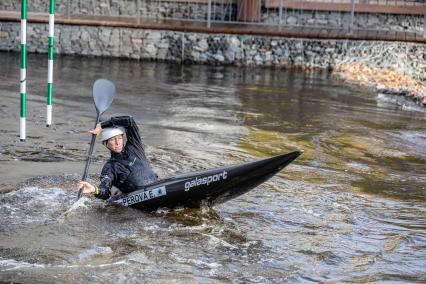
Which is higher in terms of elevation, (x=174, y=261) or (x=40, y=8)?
(x=40, y=8)

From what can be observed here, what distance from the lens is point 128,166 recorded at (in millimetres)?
7035

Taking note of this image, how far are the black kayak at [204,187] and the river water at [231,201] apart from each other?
13cm

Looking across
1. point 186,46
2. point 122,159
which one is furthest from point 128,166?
point 186,46

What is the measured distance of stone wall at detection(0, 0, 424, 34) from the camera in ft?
63.0

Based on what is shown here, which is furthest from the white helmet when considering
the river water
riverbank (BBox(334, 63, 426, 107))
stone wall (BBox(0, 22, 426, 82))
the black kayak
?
stone wall (BBox(0, 22, 426, 82))

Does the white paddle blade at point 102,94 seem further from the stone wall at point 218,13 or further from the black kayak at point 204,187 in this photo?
the stone wall at point 218,13

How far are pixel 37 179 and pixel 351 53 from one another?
1071 centimetres

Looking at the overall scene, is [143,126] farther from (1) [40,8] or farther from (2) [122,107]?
(1) [40,8]

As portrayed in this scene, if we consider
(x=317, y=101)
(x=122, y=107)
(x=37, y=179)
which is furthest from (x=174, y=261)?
(x=317, y=101)

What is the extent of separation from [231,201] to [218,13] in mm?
12484

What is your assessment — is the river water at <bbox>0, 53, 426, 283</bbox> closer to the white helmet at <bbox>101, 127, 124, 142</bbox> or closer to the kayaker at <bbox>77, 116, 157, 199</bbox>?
the kayaker at <bbox>77, 116, 157, 199</bbox>

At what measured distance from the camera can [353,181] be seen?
859cm

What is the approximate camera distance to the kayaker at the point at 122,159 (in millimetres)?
6934

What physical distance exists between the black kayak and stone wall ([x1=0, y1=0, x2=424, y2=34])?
1278 cm
